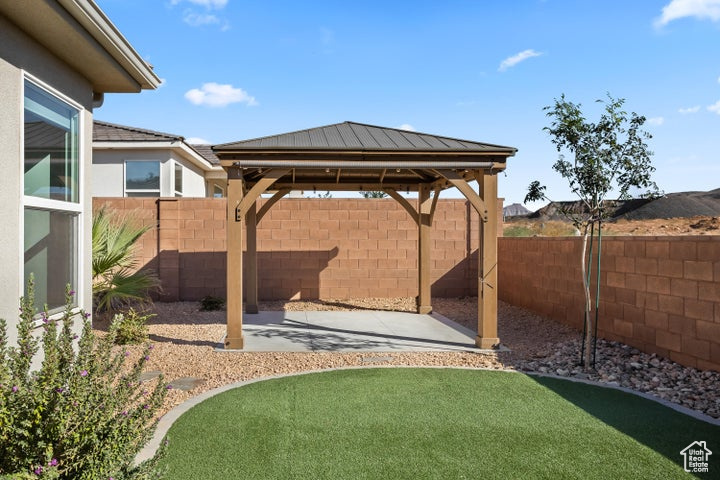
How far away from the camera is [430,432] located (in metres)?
4.36

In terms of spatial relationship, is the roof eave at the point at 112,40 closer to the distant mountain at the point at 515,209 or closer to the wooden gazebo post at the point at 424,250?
the wooden gazebo post at the point at 424,250

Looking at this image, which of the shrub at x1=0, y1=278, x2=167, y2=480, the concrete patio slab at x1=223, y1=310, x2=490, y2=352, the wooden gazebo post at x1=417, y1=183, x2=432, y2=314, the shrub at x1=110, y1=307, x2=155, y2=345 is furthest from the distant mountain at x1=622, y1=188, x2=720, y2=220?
the shrub at x1=0, y1=278, x2=167, y2=480

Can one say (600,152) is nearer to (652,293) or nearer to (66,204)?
(652,293)

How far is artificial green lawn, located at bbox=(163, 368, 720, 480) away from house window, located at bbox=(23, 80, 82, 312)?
1.91 metres

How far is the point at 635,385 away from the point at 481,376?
5.38ft

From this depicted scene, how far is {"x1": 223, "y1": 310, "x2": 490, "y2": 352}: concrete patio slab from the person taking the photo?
787cm

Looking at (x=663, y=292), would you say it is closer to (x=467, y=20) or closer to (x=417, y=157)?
(x=417, y=157)

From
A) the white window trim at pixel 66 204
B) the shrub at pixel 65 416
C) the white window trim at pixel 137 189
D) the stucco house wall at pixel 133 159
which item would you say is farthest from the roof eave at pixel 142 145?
the shrub at pixel 65 416

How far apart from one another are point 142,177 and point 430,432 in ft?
42.0

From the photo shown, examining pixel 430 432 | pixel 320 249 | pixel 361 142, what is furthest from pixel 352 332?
pixel 430 432

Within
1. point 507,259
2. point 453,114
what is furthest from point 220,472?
point 453,114

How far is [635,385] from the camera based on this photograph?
5918mm

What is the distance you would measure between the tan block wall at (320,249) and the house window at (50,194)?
638 centimetres

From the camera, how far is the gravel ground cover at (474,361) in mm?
5691
